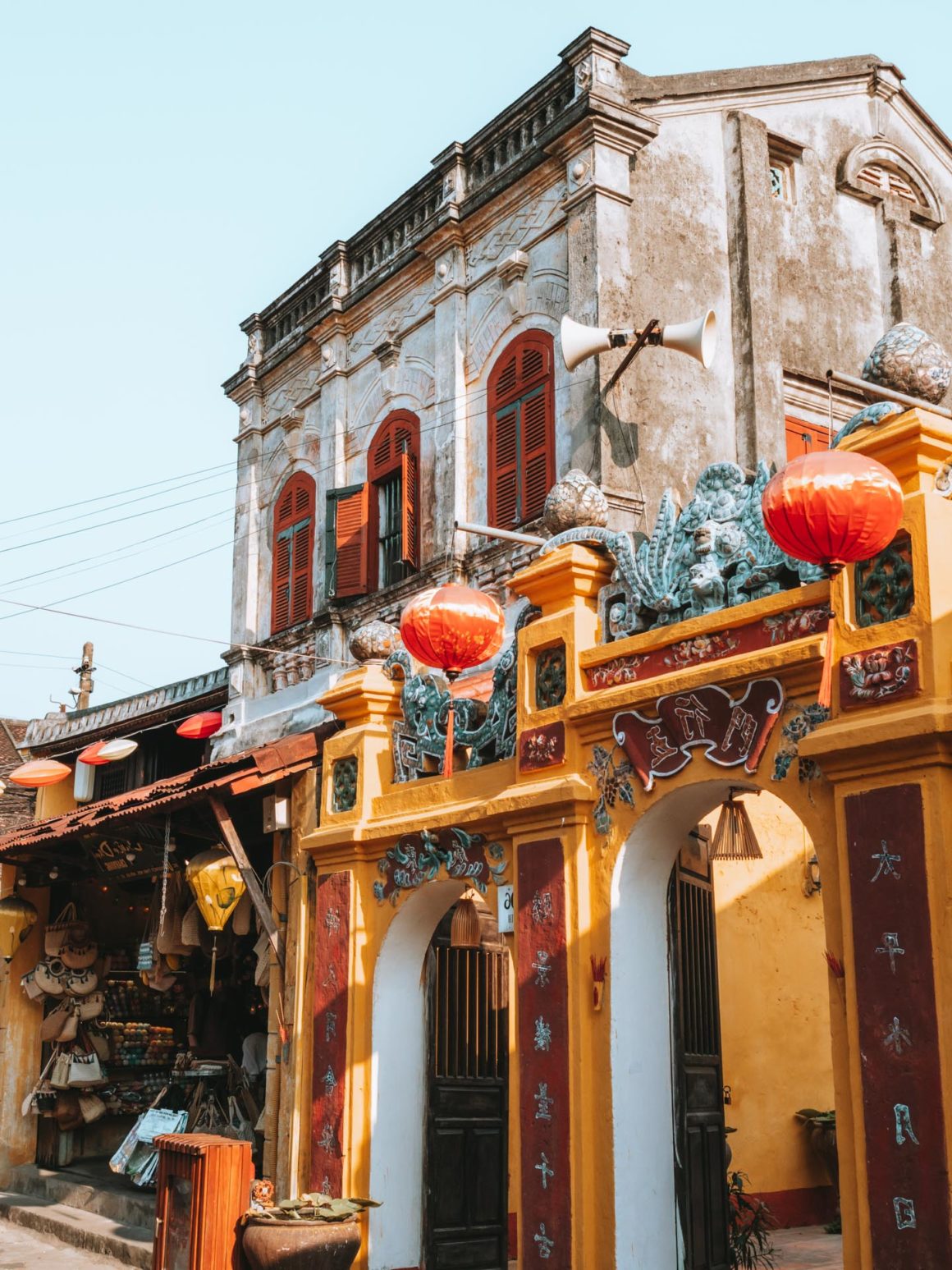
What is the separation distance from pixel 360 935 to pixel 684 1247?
→ 129 inches

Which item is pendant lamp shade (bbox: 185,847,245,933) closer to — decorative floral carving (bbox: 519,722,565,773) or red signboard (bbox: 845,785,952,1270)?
decorative floral carving (bbox: 519,722,565,773)

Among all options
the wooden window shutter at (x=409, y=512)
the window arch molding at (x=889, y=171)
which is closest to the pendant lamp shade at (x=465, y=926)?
the wooden window shutter at (x=409, y=512)

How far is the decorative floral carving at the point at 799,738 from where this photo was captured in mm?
6816

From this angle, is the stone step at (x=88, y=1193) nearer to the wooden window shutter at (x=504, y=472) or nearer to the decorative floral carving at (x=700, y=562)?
the wooden window shutter at (x=504, y=472)

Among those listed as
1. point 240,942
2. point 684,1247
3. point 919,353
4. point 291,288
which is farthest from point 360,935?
point 291,288

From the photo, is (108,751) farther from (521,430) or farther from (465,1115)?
(465,1115)

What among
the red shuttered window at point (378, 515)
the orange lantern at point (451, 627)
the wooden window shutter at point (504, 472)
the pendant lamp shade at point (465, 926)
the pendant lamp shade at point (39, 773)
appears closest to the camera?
the orange lantern at point (451, 627)

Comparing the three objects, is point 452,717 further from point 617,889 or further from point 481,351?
point 481,351

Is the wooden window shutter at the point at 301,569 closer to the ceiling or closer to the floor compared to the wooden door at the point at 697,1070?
closer to the ceiling

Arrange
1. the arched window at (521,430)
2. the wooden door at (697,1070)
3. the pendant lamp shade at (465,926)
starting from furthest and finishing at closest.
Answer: the arched window at (521,430)
the pendant lamp shade at (465,926)
the wooden door at (697,1070)

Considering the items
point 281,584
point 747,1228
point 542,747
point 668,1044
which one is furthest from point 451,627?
point 281,584

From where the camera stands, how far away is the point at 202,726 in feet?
52.3

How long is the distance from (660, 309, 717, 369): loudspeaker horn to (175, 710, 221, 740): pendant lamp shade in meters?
7.60

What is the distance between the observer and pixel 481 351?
12836mm
